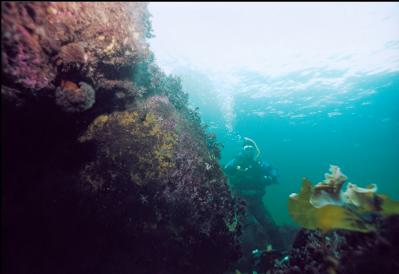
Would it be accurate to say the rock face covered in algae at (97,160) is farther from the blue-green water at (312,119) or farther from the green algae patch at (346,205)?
the blue-green water at (312,119)

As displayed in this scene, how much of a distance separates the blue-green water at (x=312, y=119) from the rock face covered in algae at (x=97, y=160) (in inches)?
352

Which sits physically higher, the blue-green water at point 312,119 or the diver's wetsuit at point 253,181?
the blue-green water at point 312,119

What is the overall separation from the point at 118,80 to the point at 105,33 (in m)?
0.86

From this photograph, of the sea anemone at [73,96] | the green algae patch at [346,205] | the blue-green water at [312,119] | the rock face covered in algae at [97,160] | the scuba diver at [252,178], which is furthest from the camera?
the blue-green water at [312,119]

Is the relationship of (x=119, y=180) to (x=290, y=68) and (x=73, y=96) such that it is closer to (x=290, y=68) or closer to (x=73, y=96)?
(x=73, y=96)

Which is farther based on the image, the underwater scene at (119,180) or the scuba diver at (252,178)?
the scuba diver at (252,178)

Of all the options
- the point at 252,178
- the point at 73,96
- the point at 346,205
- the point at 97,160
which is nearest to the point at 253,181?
the point at 252,178

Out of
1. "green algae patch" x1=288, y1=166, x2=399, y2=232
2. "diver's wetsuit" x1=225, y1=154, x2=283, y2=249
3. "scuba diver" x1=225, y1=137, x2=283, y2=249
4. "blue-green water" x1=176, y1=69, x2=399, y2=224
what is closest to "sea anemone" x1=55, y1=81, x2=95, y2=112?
"green algae patch" x1=288, y1=166, x2=399, y2=232

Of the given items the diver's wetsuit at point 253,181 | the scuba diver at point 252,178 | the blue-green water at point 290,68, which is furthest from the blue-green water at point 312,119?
the diver's wetsuit at point 253,181

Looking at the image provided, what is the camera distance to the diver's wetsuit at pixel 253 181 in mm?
13523

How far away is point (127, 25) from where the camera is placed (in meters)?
3.29

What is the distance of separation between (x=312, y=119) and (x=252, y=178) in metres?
22.5

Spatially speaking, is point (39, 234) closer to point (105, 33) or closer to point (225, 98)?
point (105, 33)

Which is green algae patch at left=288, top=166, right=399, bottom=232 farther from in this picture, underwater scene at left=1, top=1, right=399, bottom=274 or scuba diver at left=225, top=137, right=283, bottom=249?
scuba diver at left=225, top=137, right=283, bottom=249
